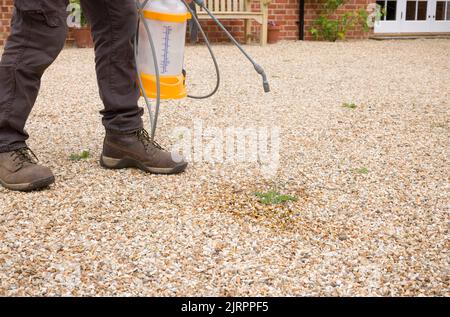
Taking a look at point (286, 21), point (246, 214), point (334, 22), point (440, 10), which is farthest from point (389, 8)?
point (246, 214)

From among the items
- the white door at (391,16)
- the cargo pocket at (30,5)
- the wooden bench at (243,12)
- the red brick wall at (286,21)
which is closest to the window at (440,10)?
the white door at (391,16)

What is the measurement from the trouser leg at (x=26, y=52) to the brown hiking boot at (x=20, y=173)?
13 cm

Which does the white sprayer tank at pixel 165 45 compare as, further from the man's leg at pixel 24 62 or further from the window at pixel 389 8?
the window at pixel 389 8

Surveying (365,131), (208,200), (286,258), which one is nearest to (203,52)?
(365,131)

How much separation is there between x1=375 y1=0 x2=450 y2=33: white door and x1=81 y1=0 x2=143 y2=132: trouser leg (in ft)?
26.3

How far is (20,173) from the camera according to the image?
2.11 m

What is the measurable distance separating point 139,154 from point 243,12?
5.57 meters

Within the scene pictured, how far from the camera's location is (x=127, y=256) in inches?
65.4

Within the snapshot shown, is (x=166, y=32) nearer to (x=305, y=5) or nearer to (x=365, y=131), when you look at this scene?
(x=365, y=131)

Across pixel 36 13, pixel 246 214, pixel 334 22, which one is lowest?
pixel 246 214

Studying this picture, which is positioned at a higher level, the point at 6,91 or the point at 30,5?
the point at 30,5

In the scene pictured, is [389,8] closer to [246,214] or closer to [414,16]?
[414,16]

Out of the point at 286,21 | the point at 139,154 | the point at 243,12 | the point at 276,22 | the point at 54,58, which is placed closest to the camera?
the point at 54,58

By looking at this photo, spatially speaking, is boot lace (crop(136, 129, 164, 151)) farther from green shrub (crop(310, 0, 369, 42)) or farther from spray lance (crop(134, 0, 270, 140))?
green shrub (crop(310, 0, 369, 42))
